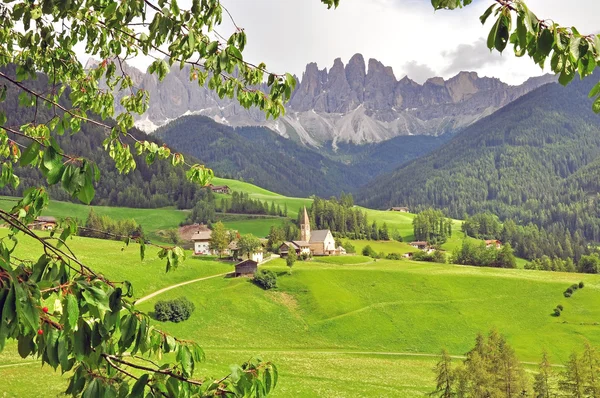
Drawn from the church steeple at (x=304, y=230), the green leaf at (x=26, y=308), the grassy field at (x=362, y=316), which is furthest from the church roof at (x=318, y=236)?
the green leaf at (x=26, y=308)

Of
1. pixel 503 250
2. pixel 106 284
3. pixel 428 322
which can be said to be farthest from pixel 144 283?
pixel 503 250

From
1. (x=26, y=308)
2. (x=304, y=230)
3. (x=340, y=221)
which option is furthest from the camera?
(x=340, y=221)

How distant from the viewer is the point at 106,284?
4992mm

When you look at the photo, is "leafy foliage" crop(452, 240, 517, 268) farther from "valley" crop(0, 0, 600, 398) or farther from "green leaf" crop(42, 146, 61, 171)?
"green leaf" crop(42, 146, 61, 171)

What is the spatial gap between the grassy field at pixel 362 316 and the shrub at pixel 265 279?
148 centimetres

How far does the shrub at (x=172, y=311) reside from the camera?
68.3m

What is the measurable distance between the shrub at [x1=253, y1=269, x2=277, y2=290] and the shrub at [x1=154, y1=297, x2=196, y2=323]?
19619 mm

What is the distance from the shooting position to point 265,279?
3492 inches

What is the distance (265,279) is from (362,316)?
846 inches

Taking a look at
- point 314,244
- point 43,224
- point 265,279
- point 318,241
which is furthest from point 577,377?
point 318,241

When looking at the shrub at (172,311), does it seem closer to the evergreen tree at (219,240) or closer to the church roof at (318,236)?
the evergreen tree at (219,240)

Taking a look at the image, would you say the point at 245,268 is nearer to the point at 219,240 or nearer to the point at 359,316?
the point at 219,240

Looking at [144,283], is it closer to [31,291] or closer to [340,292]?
[340,292]

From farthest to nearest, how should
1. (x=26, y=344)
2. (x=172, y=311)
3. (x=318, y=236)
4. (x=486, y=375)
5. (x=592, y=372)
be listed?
(x=318, y=236) < (x=172, y=311) < (x=592, y=372) < (x=486, y=375) < (x=26, y=344)
